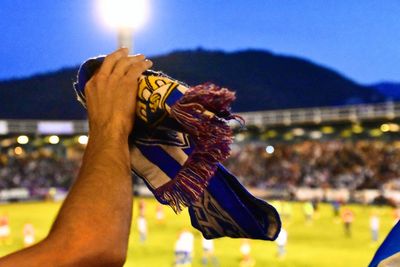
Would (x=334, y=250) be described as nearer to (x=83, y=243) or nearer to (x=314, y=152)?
(x=83, y=243)

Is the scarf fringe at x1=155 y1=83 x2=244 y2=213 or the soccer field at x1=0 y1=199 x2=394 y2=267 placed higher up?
the scarf fringe at x1=155 y1=83 x2=244 y2=213

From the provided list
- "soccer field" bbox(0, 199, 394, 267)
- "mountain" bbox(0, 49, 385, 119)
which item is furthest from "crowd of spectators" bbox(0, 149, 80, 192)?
"mountain" bbox(0, 49, 385, 119)

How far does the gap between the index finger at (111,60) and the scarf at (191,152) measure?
0.11 metres

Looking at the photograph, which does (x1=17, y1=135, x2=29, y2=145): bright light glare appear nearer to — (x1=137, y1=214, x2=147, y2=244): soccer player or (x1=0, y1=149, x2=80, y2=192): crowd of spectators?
(x1=0, y1=149, x2=80, y2=192): crowd of spectators

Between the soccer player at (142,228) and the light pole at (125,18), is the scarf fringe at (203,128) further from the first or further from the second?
the soccer player at (142,228)

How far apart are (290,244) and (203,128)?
2359cm

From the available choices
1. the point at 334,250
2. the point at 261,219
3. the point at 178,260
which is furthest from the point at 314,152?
the point at 261,219

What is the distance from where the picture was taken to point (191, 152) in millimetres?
2096

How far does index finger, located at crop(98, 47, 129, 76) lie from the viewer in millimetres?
1816

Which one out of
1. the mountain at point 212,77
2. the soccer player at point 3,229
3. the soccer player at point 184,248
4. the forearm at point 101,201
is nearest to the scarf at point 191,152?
the forearm at point 101,201

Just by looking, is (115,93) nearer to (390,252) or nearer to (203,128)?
(203,128)

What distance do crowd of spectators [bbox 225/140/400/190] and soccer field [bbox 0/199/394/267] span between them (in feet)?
39.2

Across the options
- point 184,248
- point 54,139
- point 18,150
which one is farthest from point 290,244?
point 18,150

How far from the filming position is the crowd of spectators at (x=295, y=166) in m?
49.0
